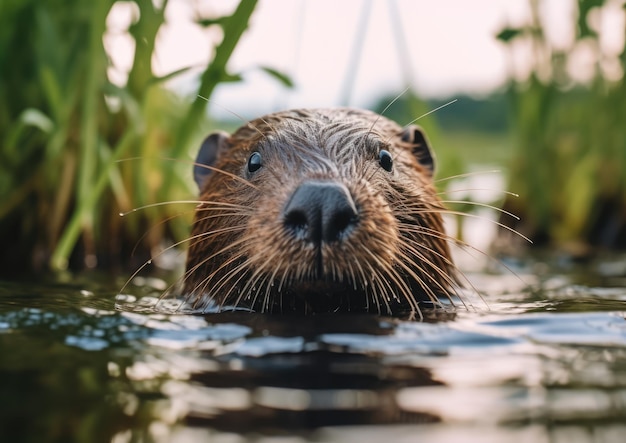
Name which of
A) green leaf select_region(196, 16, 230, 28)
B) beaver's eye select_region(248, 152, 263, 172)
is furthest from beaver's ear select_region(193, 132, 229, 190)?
green leaf select_region(196, 16, 230, 28)

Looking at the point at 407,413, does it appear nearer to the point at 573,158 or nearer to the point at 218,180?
the point at 218,180

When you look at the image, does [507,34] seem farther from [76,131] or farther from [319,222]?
[319,222]

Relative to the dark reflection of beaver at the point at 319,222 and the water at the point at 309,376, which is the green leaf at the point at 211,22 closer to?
the dark reflection of beaver at the point at 319,222

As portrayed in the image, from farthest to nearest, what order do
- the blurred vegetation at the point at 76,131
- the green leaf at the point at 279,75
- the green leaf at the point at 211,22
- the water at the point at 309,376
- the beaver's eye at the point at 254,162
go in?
1. the green leaf at the point at 211,22
2. the blurred vegetation at the point at 76,131
3. the green leaf at the point at 279,75
4. the beaver's eye at the point at 254,162
5. the water at the point at 309,376

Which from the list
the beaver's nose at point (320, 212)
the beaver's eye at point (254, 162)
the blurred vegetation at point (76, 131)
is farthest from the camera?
the blurred vegetation at point (76, 131)

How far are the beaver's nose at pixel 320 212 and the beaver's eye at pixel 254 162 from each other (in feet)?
2.26

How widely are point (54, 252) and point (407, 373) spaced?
3.71 meters

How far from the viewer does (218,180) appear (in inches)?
164

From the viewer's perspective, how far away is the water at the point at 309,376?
197 centimetres

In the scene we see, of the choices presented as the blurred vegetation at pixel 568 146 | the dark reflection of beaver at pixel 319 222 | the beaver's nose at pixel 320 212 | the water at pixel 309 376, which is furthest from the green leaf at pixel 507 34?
the beaver's nose at pixel 320 212

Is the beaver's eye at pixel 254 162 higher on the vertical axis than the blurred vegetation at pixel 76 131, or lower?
lower

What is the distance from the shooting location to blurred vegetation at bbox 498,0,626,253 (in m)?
7.38

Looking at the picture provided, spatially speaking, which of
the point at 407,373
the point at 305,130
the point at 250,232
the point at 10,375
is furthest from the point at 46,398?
the point at 305,130

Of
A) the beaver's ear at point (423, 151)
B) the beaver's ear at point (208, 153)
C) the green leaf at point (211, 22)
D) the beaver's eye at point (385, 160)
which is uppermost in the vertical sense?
the green leaf at point (211, 22)
